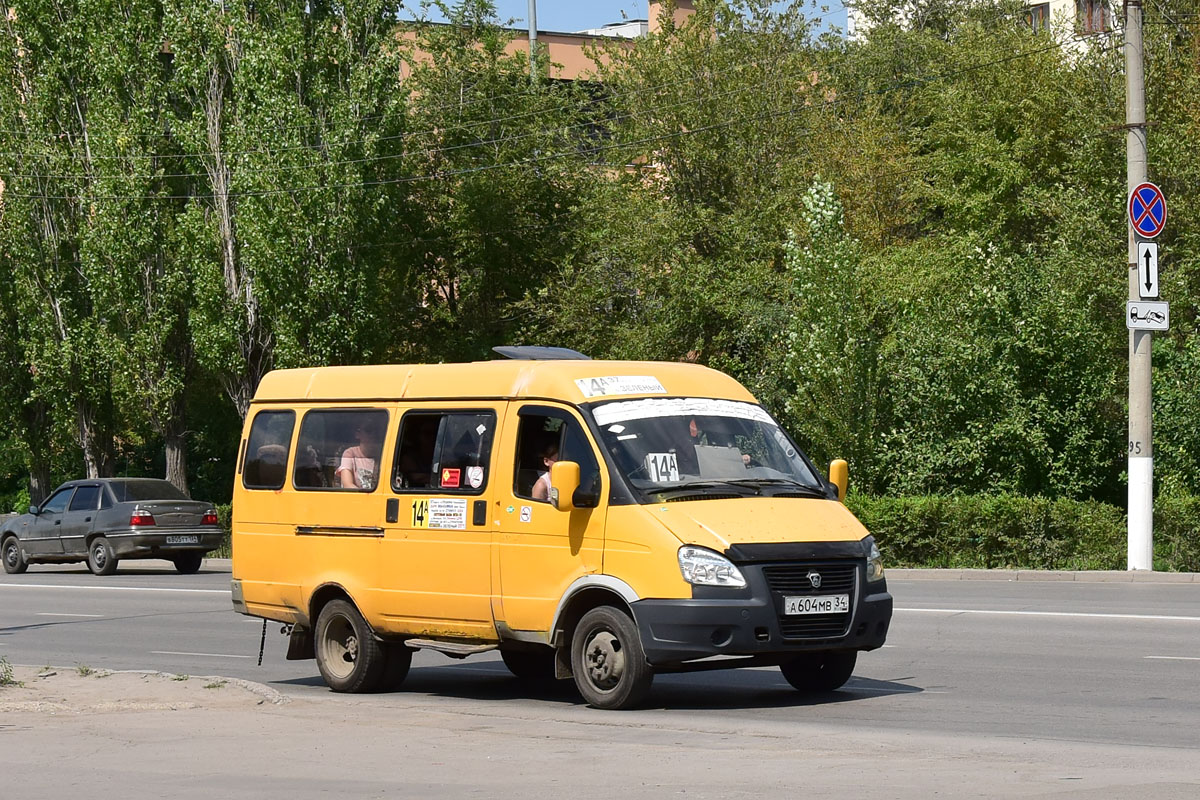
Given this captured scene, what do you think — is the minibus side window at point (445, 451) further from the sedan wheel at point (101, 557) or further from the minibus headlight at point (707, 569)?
the sedan wheel at point (101, 557)

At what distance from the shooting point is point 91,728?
1025cm

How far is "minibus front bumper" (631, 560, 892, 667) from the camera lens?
406 inches

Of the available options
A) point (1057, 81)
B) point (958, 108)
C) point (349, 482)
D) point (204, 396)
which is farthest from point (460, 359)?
point (349, 482)

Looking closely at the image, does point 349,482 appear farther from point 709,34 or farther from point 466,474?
point 709,34

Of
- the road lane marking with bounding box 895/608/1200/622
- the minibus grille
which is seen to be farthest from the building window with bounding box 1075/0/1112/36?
the minibus grille

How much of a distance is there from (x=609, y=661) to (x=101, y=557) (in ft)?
70.0

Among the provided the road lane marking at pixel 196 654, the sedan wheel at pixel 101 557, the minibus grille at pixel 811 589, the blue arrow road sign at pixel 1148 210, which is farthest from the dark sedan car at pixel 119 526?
the minibus grille at pixel 811 589

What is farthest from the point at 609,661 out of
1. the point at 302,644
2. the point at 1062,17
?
the point at 1062,17

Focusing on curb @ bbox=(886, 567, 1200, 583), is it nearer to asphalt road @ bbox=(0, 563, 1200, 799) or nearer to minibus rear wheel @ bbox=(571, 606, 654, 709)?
asphalt road @ bbox=(0, 563, 1200, 799)

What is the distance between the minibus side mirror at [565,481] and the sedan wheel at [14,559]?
24306 millimetres

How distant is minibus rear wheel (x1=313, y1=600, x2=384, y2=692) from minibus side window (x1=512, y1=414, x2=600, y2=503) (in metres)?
1.92

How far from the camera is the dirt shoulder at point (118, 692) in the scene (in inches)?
442

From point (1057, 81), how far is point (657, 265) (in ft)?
34.2

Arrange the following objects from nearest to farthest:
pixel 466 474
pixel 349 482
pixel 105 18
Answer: pixel 466 474 < pixel 349 482 < pixel 105 18
